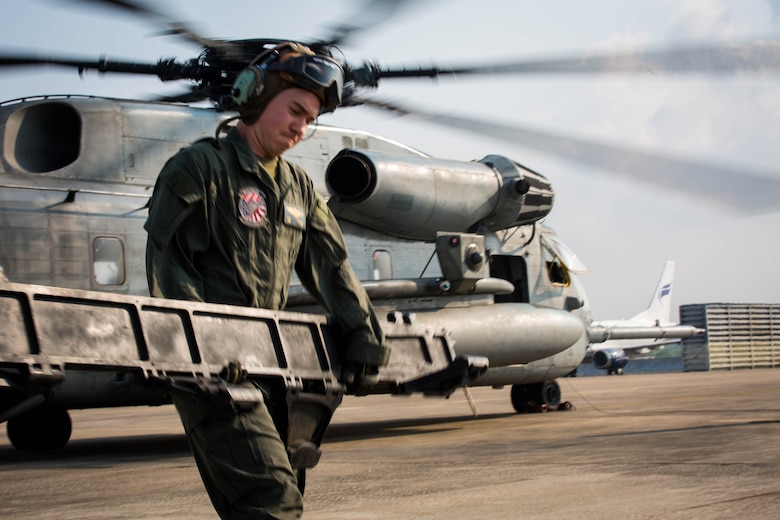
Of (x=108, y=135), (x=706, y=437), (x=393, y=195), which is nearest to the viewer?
(x=706, y=437)

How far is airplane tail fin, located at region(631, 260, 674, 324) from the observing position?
167 feet

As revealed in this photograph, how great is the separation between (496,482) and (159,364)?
3.55 m

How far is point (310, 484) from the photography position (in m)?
5.92

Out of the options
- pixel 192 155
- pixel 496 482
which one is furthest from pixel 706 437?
pixel 192 155

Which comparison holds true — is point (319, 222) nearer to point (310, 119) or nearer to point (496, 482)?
point (310, 119)

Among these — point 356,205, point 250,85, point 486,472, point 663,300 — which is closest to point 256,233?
point 250,85

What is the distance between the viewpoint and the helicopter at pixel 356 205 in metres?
8.14

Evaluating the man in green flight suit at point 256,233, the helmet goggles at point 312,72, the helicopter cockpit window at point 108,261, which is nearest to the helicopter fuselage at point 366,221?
the helicopter cockpit window at point 108,261

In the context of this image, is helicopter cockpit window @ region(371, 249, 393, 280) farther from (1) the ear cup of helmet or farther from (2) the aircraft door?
(1) the ear cup of helmet

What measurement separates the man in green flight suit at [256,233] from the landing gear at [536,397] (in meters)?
9.44

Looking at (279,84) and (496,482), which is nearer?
(279,84)

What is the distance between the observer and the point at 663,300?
51.5m

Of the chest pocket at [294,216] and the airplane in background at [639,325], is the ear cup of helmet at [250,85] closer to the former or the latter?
the chest pocket at [294,216]

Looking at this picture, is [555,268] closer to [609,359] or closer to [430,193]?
[430,193]
